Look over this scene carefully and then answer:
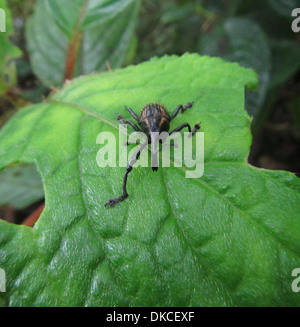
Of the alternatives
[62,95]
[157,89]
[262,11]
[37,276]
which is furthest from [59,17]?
[262,11]

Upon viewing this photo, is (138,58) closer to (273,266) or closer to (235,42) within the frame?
(235,42)

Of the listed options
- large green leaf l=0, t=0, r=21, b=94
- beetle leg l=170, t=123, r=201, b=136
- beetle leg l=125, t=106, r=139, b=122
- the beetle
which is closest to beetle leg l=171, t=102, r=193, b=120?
the beetle

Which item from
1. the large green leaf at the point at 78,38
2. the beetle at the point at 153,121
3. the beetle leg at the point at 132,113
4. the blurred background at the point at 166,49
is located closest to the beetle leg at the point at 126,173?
the beetle at the point at 153,121

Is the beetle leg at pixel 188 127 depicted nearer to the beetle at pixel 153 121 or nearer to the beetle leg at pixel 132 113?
the beetle at pixel 153 121

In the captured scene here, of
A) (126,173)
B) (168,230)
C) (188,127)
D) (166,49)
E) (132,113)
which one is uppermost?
(166,49)

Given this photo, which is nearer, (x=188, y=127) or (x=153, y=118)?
(x=188, y=127)

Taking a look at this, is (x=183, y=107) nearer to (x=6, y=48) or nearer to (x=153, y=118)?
(x=153, y=118)

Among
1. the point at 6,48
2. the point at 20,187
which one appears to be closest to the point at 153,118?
the point at 6,48
